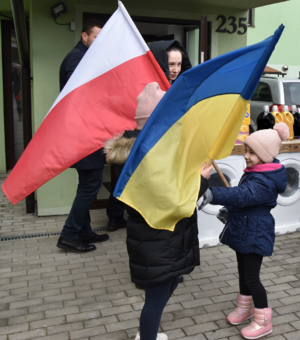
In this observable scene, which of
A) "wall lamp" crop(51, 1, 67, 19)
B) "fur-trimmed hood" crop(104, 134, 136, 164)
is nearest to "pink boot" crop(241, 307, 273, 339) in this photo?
"fur-trimmed hood" crop(104, 134, 136, 164)

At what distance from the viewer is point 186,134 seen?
7.53 feet

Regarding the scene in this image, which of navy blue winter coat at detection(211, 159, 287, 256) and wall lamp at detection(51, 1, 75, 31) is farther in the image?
wall lamp at detection(51, 1, 75, 31)

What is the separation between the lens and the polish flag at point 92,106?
2863 mm

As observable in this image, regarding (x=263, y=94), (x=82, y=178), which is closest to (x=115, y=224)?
(x=82, y=178)

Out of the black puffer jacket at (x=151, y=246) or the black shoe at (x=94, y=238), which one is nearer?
the black puffer jacket at (x=151, y=246)

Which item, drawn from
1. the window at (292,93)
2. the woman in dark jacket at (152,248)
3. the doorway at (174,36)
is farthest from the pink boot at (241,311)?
the window at (292,93)

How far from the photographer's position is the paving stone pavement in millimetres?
2881

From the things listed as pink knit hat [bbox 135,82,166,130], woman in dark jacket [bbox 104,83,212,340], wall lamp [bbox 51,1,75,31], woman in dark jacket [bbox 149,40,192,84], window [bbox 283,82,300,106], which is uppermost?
wall lamp [bbox 51,1,75,31]

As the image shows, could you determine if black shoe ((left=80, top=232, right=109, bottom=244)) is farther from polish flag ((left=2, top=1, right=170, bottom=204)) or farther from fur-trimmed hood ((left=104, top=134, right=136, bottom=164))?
fur-trimmed hood ((left=104, top=134, right=136, bottom=164))

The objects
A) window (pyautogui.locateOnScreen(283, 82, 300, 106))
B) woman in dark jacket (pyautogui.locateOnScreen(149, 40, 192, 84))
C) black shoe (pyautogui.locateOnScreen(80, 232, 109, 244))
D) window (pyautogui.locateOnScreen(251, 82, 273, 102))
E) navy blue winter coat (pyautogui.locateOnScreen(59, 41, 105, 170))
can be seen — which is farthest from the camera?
window (pyautogui.locateOnScreen(251, 82, 273, 102))

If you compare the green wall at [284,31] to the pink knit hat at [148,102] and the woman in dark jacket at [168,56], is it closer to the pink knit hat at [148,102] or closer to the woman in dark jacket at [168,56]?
the woman in dark jacket at [168,56]

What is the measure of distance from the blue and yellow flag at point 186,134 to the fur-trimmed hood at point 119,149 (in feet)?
0.35

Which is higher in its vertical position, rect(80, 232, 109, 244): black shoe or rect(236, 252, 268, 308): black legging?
rect(236, 252, 268, 308): black legging

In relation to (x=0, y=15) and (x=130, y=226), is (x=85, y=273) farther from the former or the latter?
(x=0, y=15)
